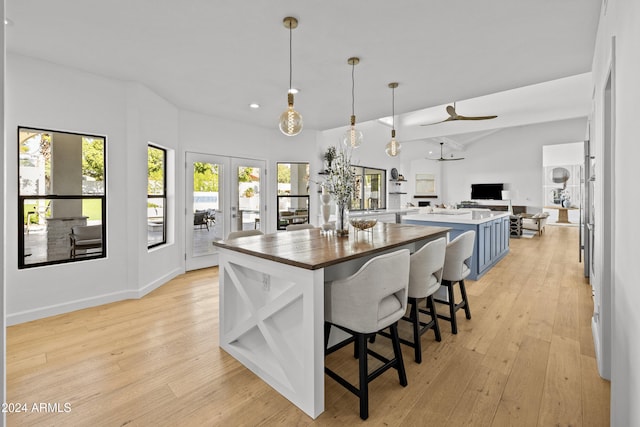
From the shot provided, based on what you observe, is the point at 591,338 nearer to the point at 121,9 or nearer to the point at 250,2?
the point at 250,2

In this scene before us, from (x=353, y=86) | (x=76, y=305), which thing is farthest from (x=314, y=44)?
(x=76, y=305)

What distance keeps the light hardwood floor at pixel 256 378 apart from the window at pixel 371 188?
468cm

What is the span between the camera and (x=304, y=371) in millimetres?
1834

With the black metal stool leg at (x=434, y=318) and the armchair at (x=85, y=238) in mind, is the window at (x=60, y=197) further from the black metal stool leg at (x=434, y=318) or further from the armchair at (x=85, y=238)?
the black metal stool leg at (x=434, y=318)

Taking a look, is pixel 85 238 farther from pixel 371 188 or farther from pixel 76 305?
pixel 371 188

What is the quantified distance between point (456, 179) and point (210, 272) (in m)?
12.4

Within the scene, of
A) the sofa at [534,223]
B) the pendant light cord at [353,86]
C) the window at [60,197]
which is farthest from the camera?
the sofa at [534,223]

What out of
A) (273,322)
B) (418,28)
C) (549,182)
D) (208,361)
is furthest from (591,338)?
(549,182)

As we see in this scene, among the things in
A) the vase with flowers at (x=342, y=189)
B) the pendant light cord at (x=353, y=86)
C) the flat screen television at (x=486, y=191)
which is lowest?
the vase with flowers at (x=342, y=189)

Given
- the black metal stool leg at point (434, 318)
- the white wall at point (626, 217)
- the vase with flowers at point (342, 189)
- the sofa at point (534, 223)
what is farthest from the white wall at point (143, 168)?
the sofa at point (534, 223)

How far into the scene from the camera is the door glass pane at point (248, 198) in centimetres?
569

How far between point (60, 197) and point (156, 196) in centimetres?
119

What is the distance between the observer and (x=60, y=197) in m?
3.34

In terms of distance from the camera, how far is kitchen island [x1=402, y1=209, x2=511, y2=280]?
4.58 metres
